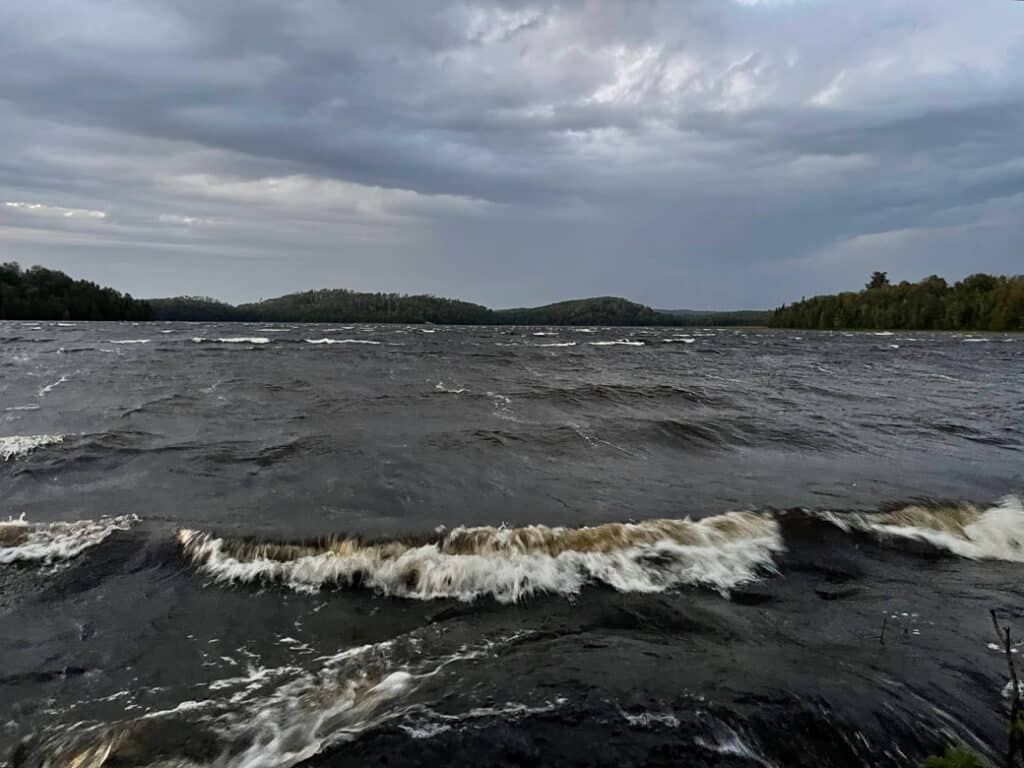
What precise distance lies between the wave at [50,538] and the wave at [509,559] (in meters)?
1.19

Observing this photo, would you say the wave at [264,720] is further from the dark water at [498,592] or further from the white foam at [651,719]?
the white foam at [651,719]

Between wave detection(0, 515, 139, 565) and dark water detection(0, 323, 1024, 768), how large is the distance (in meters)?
0.05

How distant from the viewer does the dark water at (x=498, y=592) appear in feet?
14.5

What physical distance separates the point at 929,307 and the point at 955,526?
137431 mm

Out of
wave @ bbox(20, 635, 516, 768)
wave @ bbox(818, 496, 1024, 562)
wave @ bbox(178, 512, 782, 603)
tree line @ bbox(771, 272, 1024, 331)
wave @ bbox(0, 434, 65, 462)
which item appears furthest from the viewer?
tree line @ bbox(771, 272, 1024, 331)

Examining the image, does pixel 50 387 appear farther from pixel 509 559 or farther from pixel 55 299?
pixel 55 299

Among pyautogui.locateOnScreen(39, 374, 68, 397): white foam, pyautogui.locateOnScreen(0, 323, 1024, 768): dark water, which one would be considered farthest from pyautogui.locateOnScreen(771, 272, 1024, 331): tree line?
pyautogui.locateOnScreen(39, 374, 68, 397): white foam

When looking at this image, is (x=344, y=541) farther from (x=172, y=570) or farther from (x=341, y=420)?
(x=341, y=420)

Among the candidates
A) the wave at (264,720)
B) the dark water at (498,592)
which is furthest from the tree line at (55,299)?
the wave at (264,720)

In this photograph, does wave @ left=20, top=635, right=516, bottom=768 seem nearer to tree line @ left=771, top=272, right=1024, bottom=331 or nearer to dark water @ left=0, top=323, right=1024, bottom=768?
dark water @ left=0, top=323, right=1024, bottom=768

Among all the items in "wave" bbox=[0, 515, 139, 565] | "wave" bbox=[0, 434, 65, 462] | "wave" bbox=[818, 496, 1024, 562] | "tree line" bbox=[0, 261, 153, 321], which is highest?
"tree line" bbox=[0, 261, 153, 321]

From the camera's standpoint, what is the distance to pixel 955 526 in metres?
9.36

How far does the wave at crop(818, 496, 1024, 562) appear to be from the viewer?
8.62 meters

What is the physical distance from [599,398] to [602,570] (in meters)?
15.9
